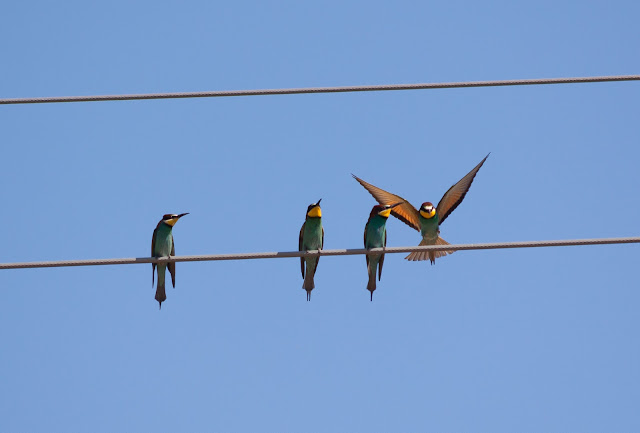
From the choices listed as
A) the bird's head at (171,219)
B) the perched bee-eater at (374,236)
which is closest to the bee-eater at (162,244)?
the bird's head at (171,219)

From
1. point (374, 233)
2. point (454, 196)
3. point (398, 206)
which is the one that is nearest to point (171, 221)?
point (374, 233)

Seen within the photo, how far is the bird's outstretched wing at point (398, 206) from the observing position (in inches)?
379

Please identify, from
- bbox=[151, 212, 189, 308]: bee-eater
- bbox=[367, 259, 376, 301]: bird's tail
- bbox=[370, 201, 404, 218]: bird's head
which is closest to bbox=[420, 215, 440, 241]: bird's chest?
bbox=[370, 201, 404, 218]: bird's head

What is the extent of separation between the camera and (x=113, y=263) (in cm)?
592

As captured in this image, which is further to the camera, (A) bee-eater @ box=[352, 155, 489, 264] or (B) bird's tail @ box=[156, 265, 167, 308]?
(A) bee-eater @ box=[352, 155, 489, 264]

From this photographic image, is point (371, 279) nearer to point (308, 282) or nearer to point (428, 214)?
point (308, 282)

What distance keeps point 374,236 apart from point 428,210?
980 millimetres

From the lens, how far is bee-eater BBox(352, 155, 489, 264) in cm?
937

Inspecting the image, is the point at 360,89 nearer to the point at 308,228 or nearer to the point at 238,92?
the point at 238,92

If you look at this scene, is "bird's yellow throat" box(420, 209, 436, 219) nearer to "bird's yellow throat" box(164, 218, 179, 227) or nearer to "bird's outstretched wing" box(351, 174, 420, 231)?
"bird's outstretched wing" box(351, 174, 420, 231)

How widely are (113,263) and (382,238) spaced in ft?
10.4

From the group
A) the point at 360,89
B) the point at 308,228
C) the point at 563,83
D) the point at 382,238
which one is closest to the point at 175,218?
the point at 308,228

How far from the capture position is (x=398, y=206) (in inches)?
383

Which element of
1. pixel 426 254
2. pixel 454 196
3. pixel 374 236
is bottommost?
pixel 426 254
